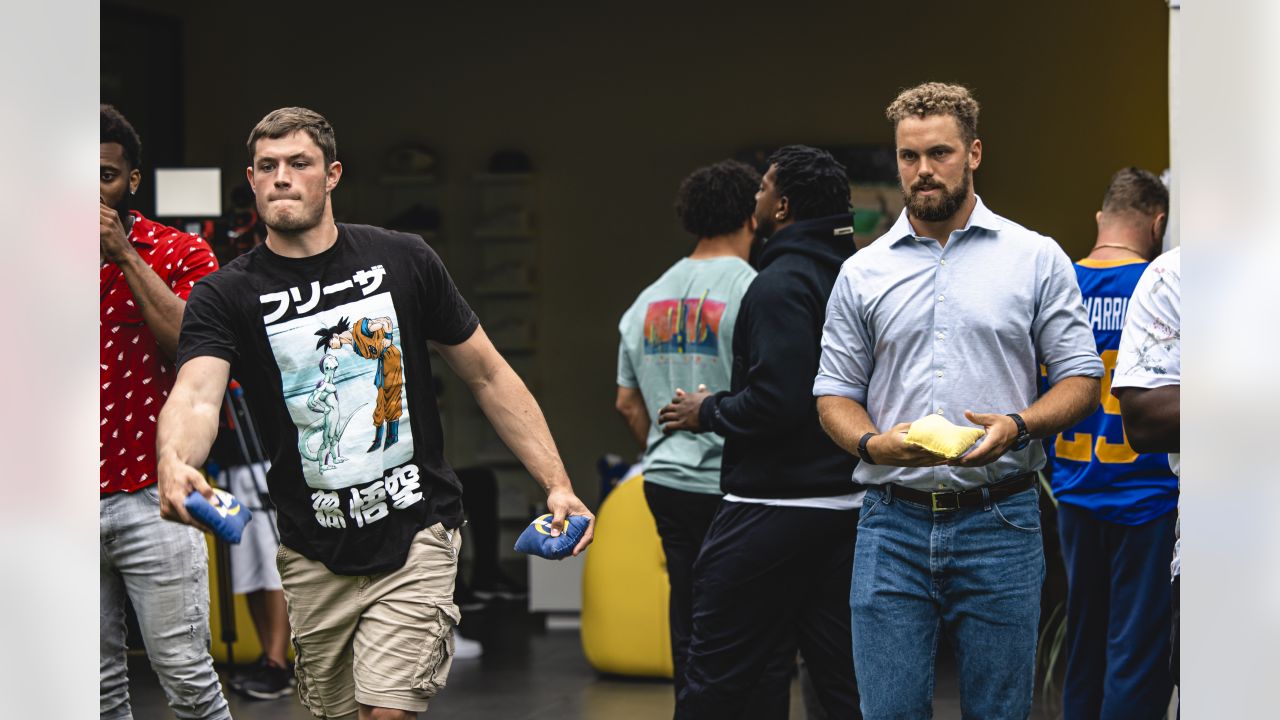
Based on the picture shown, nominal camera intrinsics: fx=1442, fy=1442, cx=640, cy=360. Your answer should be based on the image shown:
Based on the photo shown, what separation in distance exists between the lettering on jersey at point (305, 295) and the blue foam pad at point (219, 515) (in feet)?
1.93

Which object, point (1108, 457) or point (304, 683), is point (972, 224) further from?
point (304, 683)

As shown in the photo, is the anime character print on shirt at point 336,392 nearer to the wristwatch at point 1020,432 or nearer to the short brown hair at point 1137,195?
the wristwatch at point 1020,432

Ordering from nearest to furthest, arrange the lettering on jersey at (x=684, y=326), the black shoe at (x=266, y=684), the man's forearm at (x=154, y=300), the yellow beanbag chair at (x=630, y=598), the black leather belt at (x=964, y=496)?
the black leather belt at (x=964, y=496) → the man's forearm at (x=154, y=300) → the lettering on jersey at (x=684, y=326) → the black shoe at (x=266, y=684) → the yellow beanbag chair at (x=630, y=598)

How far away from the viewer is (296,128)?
2.93 meters

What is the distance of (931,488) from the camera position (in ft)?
9.07

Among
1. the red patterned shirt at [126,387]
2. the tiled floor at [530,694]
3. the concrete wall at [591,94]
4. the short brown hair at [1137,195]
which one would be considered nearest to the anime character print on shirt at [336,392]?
the red patterned shirt at [126,387]

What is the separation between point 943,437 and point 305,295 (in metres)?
1.27

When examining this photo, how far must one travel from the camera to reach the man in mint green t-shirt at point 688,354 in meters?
4.08

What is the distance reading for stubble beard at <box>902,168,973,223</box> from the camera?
111 inches

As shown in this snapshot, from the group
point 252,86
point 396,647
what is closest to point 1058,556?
point 396,647

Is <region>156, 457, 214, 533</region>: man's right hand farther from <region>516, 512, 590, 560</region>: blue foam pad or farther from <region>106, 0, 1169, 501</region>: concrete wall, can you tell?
<region>106, 0, 1169, 501</region>: concrete wall

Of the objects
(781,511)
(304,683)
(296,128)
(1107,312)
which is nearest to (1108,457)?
(1107,312)
